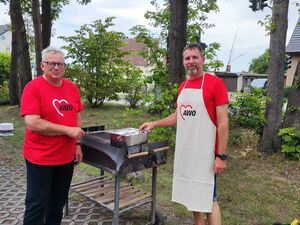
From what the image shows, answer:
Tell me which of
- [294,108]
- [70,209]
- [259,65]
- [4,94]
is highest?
[259,65]

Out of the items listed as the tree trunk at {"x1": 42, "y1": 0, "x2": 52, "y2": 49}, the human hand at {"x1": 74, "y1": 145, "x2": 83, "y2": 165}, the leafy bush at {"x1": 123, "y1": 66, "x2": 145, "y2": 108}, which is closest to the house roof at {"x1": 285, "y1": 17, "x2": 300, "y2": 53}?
the leafy bush at {"x1": 123, "y1": 66, "x2": 145, "y2": 108}

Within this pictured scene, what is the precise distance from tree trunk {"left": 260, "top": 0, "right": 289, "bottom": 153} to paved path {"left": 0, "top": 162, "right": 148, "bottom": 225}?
3.98 m

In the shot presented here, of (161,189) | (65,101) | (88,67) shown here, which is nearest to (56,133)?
(65,101)

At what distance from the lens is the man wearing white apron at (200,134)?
3.17m

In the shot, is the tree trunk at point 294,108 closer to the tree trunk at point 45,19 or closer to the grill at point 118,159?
the grill at point 118,159

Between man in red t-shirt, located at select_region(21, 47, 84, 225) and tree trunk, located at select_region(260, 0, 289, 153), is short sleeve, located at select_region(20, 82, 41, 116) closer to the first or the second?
man in red t-shirt, located at select_region(21, 47, 84, 225)

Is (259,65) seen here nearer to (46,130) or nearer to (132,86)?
(132,86)

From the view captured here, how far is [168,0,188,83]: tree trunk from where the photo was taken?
7.53m

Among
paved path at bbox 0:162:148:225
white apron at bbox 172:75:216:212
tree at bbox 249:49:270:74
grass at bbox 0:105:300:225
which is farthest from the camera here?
tree at bbox 249:49:270:74

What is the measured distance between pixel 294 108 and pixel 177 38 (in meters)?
2.90

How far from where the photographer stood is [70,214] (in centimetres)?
443

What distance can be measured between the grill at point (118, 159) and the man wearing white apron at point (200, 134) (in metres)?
0.40

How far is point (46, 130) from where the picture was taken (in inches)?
116

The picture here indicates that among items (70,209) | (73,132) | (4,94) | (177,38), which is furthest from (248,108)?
(4,94)
